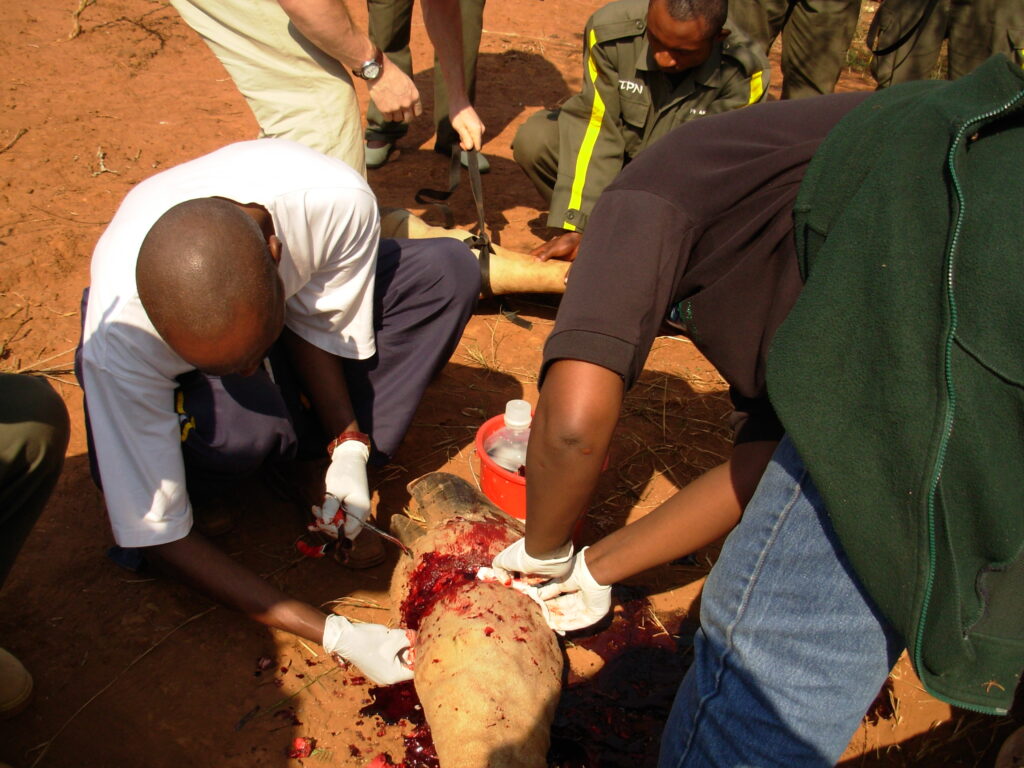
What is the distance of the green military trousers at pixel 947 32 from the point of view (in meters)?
4.79

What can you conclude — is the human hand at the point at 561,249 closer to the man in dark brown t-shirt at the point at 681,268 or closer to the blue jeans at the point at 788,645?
the man in dark brown t-shirt at the point at 681,268

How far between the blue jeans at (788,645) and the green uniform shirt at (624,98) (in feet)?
9.22

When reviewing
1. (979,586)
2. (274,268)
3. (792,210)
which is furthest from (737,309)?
(274,268)

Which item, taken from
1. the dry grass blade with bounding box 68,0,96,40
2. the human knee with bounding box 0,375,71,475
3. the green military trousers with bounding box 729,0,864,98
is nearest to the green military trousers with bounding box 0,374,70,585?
the human knee with bounding box 0,375,71,475

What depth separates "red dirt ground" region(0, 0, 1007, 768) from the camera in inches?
84.5

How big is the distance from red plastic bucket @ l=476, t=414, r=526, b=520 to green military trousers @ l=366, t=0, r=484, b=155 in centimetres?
266

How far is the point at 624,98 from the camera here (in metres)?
4.16

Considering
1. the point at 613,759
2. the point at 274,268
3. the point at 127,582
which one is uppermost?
the point at 274,268

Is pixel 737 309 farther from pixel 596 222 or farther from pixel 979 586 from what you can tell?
pixel 979 586

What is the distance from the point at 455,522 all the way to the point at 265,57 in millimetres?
2094

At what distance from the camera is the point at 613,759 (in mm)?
2129

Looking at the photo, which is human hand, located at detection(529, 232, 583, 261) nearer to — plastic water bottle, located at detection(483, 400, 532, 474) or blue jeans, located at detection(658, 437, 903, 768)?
plastic water bottle, located at detection(483, 400, 532, 474)

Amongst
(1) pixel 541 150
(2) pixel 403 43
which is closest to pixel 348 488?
(1) pixel 541 150

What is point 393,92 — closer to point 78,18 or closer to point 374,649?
point 374,649
